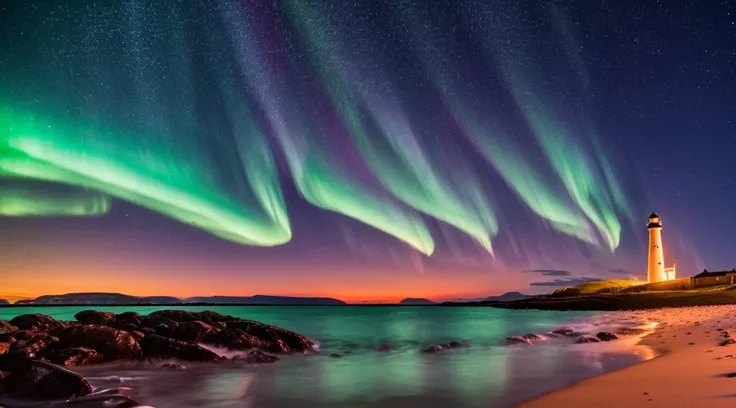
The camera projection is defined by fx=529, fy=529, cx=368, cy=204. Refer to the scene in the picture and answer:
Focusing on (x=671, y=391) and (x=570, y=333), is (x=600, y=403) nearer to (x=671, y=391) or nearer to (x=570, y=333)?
(x=671, y=391)

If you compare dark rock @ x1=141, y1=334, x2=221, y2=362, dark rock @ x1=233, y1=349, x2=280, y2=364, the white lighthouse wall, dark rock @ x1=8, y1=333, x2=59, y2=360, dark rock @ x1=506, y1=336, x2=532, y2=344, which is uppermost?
the white lighthouse wall

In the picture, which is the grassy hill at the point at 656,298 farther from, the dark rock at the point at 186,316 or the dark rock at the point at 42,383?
the dark rock at the point at 42,383

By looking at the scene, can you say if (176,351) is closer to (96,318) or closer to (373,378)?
Answer: (373,378)

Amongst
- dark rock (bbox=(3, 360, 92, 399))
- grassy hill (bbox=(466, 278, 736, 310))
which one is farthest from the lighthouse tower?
dark rock (bbox=(3, 360, 92, 399))

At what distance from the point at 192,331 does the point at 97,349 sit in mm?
4573

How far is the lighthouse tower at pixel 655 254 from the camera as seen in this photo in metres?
95.3

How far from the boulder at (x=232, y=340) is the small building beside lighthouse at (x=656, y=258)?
92494 millimetres

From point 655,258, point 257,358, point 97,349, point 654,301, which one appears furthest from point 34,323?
point 655,258

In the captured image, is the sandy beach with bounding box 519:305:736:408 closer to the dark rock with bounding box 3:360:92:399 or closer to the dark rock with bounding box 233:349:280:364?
the dark rock with bounding box 3:360:92:399

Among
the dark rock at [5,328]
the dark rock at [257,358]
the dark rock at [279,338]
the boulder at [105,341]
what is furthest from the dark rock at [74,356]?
the dark rock at [5,328]

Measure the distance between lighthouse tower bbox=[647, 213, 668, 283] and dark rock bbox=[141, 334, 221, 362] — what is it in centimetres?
9581

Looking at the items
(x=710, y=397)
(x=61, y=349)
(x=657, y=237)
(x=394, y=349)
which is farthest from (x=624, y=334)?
(x=657, y=237)

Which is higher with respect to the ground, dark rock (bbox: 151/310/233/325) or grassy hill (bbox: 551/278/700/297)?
grassy hill (bbox: 551/278/700/297)

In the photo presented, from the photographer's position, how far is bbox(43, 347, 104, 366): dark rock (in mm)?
16562
